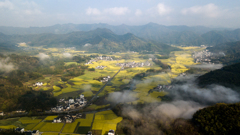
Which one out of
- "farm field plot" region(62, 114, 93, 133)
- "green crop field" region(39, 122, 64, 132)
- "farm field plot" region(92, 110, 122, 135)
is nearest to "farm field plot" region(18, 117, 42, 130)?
"green crop field" region(39, 122, 64, 132)

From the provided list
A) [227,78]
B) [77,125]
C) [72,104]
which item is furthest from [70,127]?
[227,78]

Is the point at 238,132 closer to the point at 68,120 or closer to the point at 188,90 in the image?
the point at 188,90

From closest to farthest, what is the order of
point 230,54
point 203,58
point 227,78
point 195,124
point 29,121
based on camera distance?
point 195,124 < point 29,121 < point 227,78 < point 230,54 < point 203,58

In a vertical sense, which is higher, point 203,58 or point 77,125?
point 203,58

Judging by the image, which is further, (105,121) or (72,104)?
(72,104)

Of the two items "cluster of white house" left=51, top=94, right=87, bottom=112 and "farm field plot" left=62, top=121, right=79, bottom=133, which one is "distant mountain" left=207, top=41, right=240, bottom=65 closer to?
"cluster of white house" left=51, top=94, right=87, bottom=112

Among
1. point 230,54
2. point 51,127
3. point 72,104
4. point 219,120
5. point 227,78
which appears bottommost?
point 51,127

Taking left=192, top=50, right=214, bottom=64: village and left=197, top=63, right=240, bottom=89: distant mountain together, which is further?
left=192, top=50, right=214, bottom=64: village

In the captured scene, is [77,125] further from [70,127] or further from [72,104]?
[72,104]

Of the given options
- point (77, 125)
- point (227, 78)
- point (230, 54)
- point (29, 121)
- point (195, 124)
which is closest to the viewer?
point (195, 124)

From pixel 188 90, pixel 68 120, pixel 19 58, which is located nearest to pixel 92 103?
pixel 68 120
